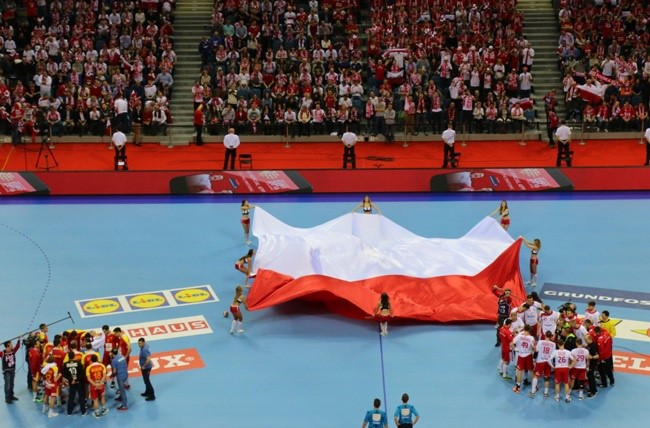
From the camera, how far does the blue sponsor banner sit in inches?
931

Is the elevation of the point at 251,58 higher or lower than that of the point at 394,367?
higher

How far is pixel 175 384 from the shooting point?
781 inches

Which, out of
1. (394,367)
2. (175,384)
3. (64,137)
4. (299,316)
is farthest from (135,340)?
(64,137)

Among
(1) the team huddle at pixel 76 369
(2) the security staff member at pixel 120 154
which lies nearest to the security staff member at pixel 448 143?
(2) the security staff member at pixel 120 154

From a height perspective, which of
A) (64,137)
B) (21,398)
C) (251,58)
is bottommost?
(21,398)

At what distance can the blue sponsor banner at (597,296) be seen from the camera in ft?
77.6

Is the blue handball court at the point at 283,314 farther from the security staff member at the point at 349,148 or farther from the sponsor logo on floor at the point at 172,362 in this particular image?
the security staff member at the point at 349,148

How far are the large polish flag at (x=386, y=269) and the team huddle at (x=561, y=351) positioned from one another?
2463 mm

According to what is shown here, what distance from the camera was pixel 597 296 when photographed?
24047 millimetres

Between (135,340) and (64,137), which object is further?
(64,137)

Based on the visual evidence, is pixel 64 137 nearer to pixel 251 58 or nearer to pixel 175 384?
pixel 251 58

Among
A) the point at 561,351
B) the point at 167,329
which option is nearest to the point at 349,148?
the point at 167,329

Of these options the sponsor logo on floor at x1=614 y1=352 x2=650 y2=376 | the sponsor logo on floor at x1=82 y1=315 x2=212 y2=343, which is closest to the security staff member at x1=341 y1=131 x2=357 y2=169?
the sponsor logo on floor at x1=82 y1=315 x2=212 y2=343

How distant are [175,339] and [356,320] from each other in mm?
4335
